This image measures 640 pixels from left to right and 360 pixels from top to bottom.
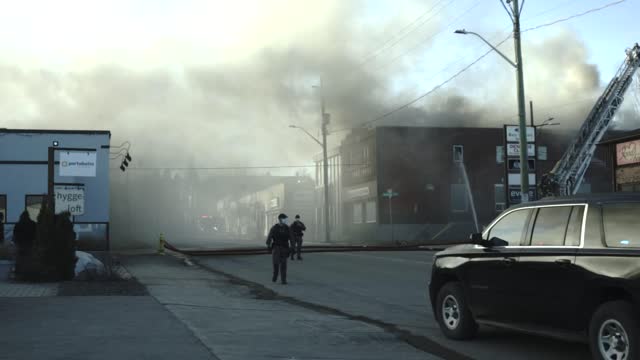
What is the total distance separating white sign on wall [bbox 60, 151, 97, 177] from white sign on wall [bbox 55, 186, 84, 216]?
58.2 inches

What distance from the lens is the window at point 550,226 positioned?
21.9 feet

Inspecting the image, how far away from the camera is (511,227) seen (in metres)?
7.44

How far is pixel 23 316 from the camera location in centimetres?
984

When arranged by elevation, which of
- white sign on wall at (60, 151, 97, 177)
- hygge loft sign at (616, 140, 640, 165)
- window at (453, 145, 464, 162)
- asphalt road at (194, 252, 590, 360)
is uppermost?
window at (453, 145, 464, 162)

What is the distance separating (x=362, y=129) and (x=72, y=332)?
4868 centimetres

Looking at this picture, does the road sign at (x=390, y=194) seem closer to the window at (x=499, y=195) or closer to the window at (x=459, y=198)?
the window at (x=459, y=198)

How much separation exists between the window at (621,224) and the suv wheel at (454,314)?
210 cm

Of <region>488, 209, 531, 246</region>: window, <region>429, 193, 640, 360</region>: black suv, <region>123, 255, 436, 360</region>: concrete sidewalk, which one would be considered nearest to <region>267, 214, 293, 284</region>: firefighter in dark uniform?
<region>123, 255, 436, 360</region>: concrete sidewalk

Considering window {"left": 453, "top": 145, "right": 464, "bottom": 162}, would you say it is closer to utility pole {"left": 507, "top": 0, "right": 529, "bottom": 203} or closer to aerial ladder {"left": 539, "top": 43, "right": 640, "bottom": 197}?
aerial ladder {"left": 539, "top": 43, "right": 640, "bottom": 197}

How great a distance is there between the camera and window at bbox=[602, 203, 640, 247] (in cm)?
593

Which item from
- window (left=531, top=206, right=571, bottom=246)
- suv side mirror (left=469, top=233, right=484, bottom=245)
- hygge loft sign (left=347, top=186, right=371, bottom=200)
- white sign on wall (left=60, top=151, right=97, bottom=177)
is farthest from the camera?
hygge loft sign (left=347, top=186, right=371, bottom=200)

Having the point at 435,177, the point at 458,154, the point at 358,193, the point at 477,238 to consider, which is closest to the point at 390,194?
the point at 435,177

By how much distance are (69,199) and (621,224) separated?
44.8 feet

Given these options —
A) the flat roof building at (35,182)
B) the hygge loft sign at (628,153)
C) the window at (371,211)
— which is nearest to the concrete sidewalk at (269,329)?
the hygge loft sign at (628,153)
